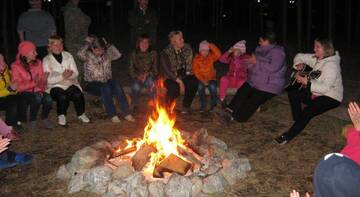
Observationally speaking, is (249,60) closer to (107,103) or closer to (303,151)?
(303,151)

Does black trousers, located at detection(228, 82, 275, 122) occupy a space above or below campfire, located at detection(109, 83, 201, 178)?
above

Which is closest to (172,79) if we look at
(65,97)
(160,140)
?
(65,97)

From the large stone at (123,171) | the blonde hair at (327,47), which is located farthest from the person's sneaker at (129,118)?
the blonde hair at (327,47)

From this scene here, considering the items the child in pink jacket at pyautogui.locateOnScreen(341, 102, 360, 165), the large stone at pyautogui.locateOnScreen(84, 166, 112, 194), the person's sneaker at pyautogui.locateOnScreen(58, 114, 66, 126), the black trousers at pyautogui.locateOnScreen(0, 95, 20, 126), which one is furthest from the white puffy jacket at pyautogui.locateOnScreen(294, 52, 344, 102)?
the black trousers at pyautogui.locateOnScreen(0, 95, 20, 126)

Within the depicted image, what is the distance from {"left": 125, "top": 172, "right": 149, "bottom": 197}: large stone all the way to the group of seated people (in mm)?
2340

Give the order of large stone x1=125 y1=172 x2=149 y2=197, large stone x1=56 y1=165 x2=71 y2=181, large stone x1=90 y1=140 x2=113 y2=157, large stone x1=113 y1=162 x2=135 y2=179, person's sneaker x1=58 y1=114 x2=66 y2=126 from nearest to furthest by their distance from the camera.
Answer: large stone x1=125 y1=172 x2=149 y2=197
large stone x1=113 y1=162 x2=135 y2=179
large stone x1=56 y1=165 x2=71 y2=181
large stone x1=90 y1=140 x2=113 y2=157
person's sneaker x1=58 y1=114 x2=66 y2=126

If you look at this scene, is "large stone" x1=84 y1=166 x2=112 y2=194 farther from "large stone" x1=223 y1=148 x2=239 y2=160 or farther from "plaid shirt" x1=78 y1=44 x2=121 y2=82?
"plaid shirt" x1=78 y1=44 x2=121 y2=82

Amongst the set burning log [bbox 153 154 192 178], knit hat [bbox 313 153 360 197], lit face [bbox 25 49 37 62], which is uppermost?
lit face [bbox 25 49 37 62]

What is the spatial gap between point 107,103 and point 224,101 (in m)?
2.42

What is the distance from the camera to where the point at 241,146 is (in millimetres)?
6836

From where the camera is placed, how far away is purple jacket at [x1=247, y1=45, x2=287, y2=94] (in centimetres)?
758

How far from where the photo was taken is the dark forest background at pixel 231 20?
17719 mm

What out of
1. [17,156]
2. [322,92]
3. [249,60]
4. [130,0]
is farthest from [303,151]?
[130,0]

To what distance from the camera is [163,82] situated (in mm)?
8430
